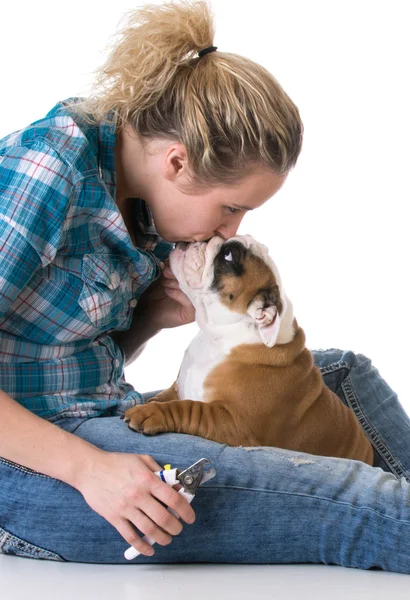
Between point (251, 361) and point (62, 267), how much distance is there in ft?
1.73

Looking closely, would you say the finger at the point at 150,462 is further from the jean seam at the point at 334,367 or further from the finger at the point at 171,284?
the jean seam at the point at 334,367

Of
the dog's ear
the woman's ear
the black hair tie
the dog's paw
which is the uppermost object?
the black hair tie

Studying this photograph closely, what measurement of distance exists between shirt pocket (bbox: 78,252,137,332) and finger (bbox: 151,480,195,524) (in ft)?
1.63

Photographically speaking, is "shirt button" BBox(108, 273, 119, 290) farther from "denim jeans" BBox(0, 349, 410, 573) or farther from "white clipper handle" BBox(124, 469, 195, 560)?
"white clipper handle" BBox(124, 469, 195, 560)

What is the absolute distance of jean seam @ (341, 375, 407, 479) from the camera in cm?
242

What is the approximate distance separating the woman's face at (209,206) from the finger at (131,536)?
2.50 ft

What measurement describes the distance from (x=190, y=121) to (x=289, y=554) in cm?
97

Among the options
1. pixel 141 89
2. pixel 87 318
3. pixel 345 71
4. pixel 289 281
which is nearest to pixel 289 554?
pixel 87 318

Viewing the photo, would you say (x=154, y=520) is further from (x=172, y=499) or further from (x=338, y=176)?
(x=338, y=176)

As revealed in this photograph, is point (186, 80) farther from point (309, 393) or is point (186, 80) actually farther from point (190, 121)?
point (309, 393)

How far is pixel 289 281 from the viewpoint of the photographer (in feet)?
13.6

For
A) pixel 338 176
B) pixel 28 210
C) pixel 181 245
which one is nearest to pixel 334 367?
pixel 181 245

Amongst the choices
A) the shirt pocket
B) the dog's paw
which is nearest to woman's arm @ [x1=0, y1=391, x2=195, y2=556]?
the dog's paw

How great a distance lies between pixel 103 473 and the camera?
1.75m
